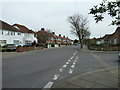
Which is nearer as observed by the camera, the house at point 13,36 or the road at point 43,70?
the road at point 43,70

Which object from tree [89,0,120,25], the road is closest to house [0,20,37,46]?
the road

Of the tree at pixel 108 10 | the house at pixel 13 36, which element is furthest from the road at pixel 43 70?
the house at pixel 13 36

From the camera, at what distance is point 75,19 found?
4703 centimetres

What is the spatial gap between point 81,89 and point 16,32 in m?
38.9

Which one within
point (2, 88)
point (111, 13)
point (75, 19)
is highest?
point (75, 19)

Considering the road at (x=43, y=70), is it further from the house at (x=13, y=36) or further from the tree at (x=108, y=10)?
the house at (x=13, y=36)

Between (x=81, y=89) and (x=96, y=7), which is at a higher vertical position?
(x=96, y=7)

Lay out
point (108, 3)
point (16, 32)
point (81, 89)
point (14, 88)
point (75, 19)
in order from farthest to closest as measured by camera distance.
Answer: point (75, 19) < point (16, 32) < point (14, 88) < point (81, 89) < point (108, 3)

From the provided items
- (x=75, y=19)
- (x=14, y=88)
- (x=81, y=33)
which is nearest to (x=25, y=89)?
(x=14, y=88)

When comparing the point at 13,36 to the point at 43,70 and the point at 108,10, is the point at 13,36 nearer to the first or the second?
the point at 43,70

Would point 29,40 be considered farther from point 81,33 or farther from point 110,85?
point 110,85

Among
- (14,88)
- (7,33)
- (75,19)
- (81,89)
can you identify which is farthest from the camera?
(75,19)

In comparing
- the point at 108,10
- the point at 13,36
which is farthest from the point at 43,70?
the point at 13,36

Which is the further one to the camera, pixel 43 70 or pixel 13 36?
pixel 13 36
